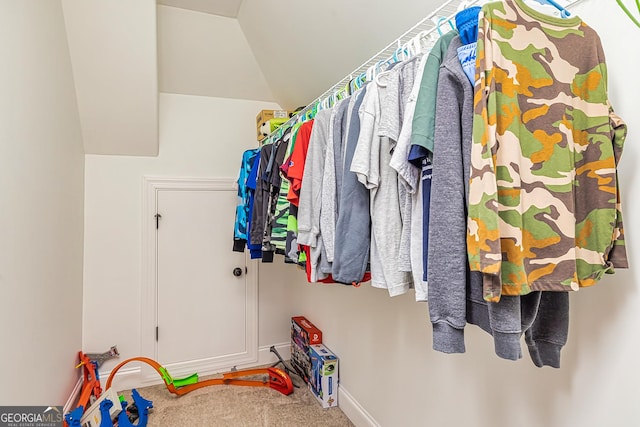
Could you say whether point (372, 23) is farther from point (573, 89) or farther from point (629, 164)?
point (629, 164)

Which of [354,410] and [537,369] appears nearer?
[537,369]

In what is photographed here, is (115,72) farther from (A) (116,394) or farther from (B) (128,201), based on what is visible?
(A) (116,394)

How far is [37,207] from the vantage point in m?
1.74

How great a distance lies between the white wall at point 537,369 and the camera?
88 cm

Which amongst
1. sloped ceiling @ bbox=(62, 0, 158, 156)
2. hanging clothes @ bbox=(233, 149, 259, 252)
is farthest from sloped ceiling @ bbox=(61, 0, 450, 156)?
hanging clothes @ bbox=(233, 149, 259, 252)

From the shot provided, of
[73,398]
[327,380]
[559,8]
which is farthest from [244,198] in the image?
[559,8]

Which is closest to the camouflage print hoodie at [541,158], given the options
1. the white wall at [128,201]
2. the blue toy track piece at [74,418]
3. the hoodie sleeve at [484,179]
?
the hoodie sleeve at [484,179]

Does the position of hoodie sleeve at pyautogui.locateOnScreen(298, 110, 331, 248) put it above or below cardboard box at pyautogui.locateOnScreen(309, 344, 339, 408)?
above

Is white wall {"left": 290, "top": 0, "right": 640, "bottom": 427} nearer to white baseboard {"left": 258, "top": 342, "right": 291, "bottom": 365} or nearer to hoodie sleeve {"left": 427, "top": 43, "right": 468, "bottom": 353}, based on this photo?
hoodie sleeve {"left": 427, "top": 43, "right": 468, "bottom": 353}

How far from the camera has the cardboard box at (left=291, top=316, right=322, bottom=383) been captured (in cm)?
269

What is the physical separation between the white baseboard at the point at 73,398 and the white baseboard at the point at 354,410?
5.61 ft

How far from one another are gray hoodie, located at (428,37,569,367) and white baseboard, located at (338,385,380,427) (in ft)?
5.04

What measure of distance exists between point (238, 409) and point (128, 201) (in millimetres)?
1793

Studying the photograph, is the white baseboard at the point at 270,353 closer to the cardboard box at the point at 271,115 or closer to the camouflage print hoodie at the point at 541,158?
the cardboard box at the point at 271,115
